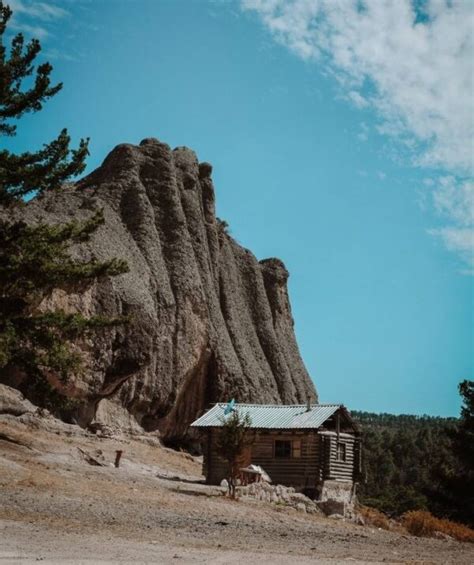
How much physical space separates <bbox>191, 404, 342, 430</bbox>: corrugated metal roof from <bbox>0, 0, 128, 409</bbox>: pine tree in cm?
1085

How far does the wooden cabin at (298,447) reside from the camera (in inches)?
1321

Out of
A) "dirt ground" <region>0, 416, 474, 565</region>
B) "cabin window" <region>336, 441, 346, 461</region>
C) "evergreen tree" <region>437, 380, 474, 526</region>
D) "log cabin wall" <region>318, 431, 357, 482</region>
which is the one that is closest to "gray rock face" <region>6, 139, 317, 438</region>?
"dirt ground" <region>0, 416, 474, 565</region>

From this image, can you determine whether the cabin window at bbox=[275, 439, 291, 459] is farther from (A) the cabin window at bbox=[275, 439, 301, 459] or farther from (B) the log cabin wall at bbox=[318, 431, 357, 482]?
(B) the log cabin wall at bbox=[318, 431, 357, 482]

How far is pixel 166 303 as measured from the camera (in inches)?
1977

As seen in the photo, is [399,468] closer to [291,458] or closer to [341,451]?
[341,451]

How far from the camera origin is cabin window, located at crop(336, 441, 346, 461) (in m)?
35.1

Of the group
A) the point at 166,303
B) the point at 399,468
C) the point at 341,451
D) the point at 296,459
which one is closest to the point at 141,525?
the point at 296,459

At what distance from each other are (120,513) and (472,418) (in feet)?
65.7

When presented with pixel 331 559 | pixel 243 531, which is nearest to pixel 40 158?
pixel 243 531

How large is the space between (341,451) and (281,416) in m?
3.57

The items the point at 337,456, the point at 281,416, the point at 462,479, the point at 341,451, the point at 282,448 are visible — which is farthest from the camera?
the point at 341,451

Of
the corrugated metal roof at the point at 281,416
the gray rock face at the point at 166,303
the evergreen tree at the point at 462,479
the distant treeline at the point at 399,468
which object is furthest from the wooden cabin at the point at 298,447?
the distant treeline at the point at 399,468

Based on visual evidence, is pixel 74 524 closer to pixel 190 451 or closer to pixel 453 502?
pixel 453 502

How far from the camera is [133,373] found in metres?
42.8
